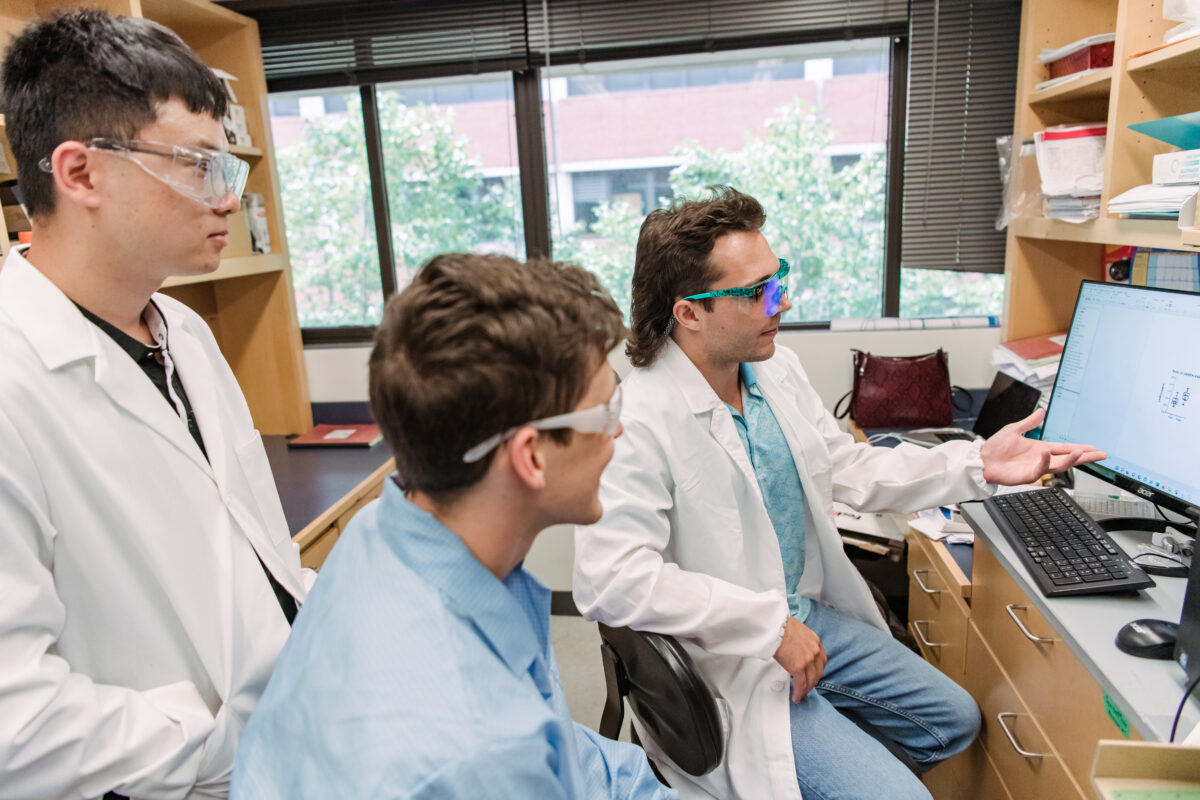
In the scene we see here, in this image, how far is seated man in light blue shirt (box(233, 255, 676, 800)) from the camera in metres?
0.69

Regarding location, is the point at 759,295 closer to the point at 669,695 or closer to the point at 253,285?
the point at 669,695

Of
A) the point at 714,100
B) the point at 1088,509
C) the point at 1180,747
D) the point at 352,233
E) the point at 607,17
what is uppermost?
the point at 607,17

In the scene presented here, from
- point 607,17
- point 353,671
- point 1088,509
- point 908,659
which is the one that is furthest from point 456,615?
point 607,17

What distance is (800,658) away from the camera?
1370 mm

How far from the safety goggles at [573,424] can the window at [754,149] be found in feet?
6.93

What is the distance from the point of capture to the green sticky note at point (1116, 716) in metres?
1.04

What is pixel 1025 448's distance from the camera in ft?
5.12

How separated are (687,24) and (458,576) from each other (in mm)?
2419

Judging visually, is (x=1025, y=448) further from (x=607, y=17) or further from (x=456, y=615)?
(x=607, y=17)

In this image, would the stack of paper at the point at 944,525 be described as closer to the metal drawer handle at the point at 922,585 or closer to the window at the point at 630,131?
the metal drawer handle at the point at 922,585

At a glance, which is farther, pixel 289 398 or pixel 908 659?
pixel 289 398

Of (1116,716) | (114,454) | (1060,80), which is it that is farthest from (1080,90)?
(114,454)

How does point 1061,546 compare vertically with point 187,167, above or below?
below

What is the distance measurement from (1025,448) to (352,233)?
99.6 inches
